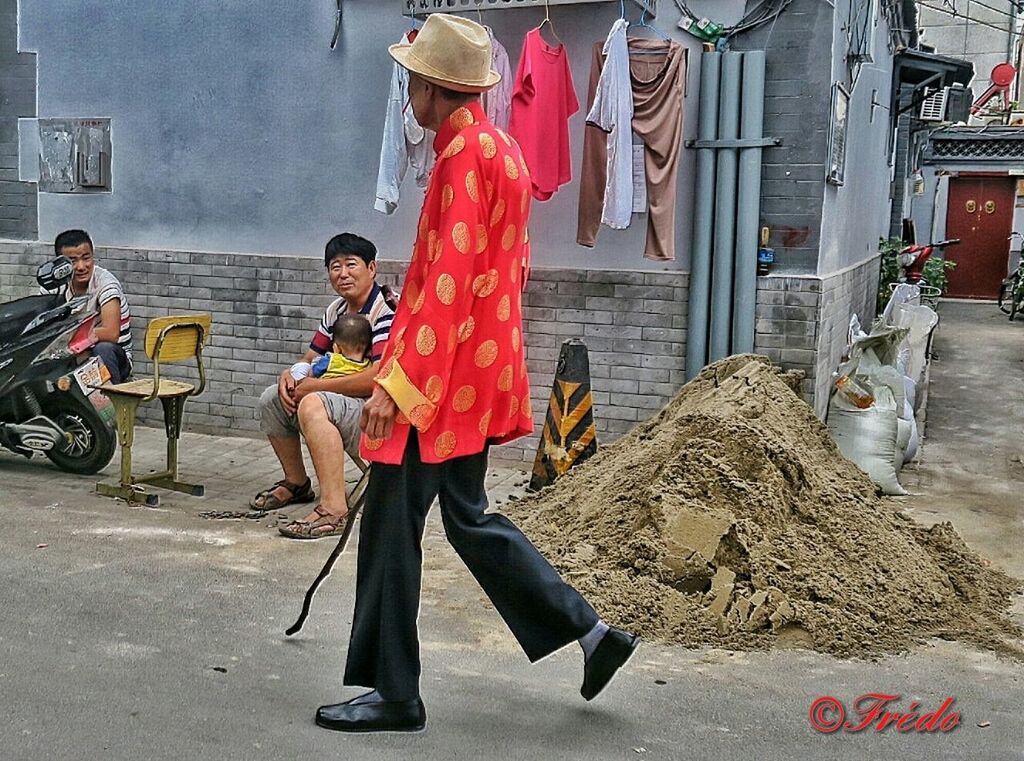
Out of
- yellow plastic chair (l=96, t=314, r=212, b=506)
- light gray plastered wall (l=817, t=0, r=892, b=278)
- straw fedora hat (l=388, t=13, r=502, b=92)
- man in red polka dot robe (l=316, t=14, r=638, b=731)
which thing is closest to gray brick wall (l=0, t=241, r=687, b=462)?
light gray plastered wall (l=817, t=0, r=892, b=278)

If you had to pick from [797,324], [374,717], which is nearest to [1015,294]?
[797,324]

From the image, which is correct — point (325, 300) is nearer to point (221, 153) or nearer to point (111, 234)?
point (221, 153)

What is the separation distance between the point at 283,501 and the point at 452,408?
2949mm

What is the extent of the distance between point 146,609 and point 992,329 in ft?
49.4

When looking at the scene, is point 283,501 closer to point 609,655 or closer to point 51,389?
point 51,389

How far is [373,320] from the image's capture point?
18.2 ft

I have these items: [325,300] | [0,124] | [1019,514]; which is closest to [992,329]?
[1019,514]

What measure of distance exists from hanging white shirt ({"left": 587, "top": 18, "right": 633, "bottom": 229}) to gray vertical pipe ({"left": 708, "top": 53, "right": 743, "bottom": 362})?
1.72 feet

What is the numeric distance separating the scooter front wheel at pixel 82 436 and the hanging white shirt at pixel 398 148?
209 centimetres

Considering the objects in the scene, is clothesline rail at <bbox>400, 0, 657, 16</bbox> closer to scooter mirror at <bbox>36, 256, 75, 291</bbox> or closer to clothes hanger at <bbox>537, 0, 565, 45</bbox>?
clothes hanger at <bbox>537, 0, 565, 45</bbox>

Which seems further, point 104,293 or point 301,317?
point 301,317

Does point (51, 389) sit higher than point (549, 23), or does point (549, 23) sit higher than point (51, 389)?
point (549, 23)

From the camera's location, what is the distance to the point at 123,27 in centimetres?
785

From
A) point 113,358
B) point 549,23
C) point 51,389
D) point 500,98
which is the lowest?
point 51,389
